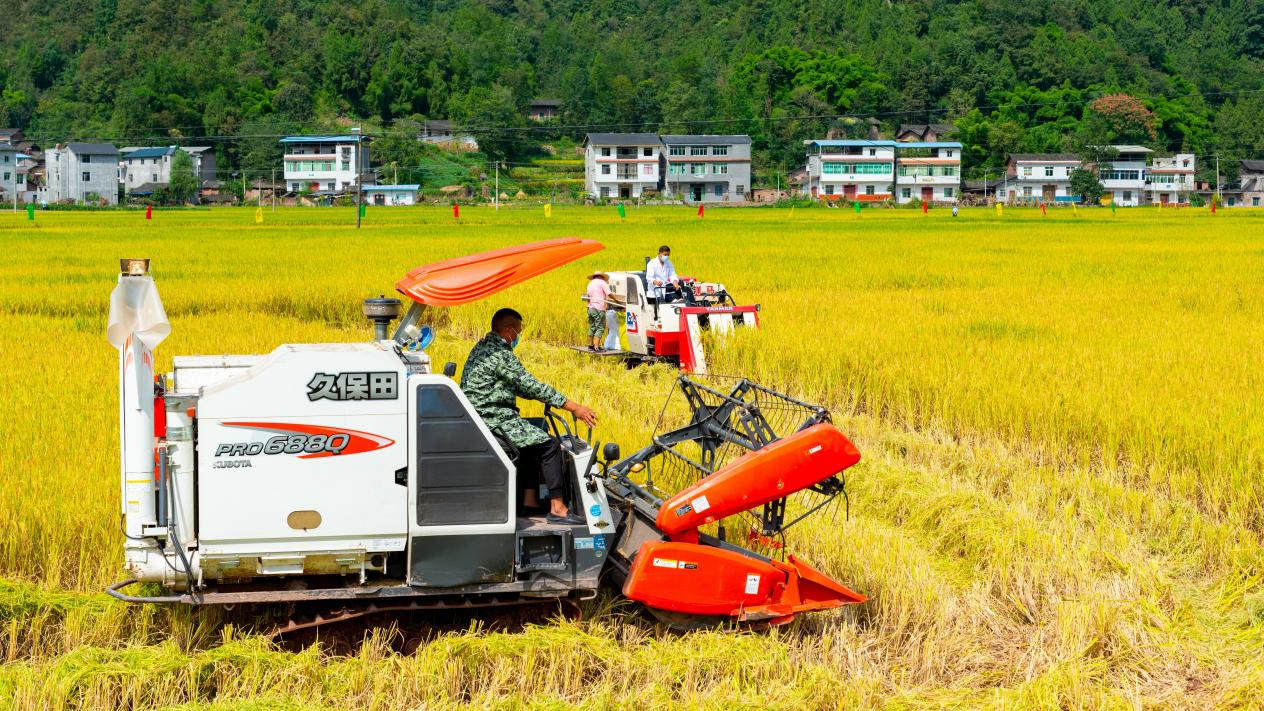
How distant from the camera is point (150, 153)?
118m

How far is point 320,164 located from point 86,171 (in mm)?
20352

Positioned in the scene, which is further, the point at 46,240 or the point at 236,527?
the point at 46,240

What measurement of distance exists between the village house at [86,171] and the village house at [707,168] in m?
49.9

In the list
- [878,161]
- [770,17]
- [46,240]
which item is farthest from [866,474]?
[770,17]

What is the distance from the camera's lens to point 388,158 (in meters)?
121

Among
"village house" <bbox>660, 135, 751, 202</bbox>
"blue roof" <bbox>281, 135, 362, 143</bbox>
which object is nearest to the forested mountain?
"blue roof" <bbox>281, 135, 362, 143</bbox>

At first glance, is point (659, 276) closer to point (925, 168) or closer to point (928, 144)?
point (928, 144)

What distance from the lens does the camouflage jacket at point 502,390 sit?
631 centimetres

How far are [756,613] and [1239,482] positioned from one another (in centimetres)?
430

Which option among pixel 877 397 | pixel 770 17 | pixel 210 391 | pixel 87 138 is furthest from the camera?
pixel 770 17

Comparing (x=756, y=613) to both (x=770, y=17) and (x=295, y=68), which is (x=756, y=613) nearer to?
(x=295, y=68)

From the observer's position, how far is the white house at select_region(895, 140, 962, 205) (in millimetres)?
118062

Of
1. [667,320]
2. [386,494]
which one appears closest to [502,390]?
[386,494]

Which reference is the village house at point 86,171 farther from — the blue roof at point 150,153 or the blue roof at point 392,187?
the blue roof at point 392,187
